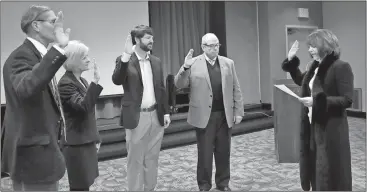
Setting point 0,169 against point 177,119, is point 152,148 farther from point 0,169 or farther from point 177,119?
point 177,119

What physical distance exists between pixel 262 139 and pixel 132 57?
3479mm

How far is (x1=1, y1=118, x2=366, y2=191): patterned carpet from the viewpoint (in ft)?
10.9

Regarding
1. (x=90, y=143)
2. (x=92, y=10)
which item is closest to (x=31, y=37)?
(x=90, y=143)

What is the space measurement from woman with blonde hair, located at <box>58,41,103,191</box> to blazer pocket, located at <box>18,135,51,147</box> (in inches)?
20.9

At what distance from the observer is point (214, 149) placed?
3.08 m

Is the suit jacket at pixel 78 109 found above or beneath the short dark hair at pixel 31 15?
beneath

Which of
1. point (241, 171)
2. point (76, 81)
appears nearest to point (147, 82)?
point (76, 81)

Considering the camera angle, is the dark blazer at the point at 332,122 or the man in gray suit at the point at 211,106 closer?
the dark blazer at the point at 332,122

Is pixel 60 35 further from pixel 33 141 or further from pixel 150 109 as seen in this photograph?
pixel 150 109

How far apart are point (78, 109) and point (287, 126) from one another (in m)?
2.74

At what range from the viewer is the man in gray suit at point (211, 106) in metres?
2.96

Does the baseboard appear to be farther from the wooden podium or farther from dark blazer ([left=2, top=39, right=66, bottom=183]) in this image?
dark blazer ([left=2, top=39, right=66, bottom=183])

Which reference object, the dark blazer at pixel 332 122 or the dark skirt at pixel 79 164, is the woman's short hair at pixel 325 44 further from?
the dark skirt at pixel 79 164

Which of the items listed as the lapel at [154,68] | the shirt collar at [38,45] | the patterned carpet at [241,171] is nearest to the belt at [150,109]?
the lapel at [154,68]
